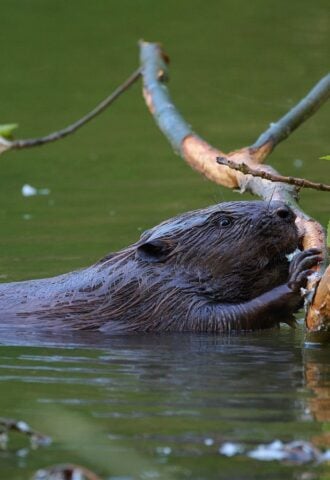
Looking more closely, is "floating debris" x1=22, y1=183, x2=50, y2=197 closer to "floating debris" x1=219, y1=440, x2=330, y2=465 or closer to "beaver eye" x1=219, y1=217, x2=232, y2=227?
"beaver eye" x1=219, y1=217, x2=232, y2=227

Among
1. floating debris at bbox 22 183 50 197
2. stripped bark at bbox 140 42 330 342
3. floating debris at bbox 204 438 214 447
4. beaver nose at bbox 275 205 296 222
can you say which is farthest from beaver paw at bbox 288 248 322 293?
floating debris at bbox 22 183 50 197

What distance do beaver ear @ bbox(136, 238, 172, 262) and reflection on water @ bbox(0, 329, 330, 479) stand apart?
388 mm

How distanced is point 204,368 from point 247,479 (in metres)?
1.77

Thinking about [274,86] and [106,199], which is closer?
[106,199]

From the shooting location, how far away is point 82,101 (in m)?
12.4

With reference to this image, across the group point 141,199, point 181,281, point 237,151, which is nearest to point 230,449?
point 181,281

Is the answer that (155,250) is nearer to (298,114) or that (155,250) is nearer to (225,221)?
(225,221)

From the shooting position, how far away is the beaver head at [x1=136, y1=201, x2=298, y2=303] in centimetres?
662

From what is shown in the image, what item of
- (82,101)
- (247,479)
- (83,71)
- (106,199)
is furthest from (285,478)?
(83,71)

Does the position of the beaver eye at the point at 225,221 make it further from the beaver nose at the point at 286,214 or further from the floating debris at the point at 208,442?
the floating debris at the point at 208,442

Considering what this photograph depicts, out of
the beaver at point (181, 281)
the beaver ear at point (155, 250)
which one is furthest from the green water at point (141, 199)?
the beaver ear at point (155, 250)

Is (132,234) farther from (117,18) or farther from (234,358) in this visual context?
(117,18)

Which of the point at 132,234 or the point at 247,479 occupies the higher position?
the point at 132,234

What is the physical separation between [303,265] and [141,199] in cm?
361
